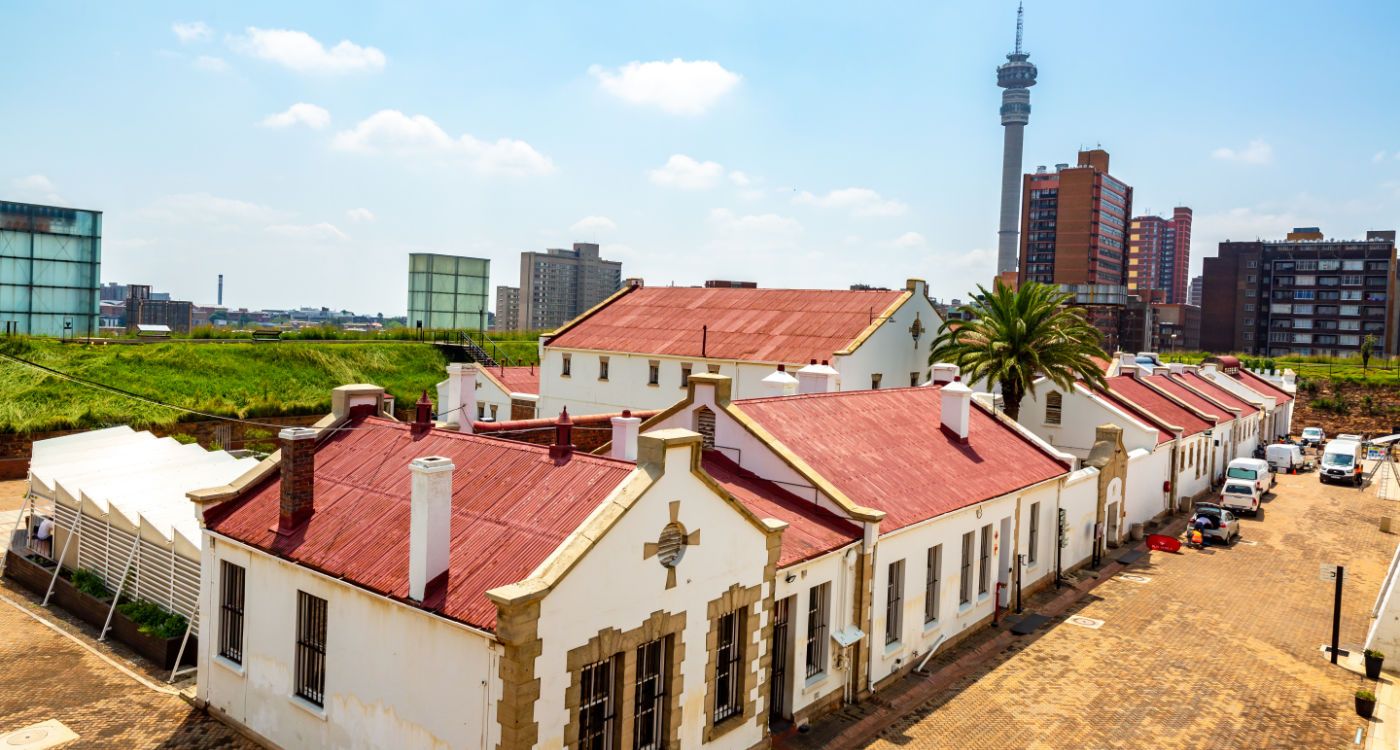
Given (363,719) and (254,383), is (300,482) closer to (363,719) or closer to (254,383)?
(363,719)

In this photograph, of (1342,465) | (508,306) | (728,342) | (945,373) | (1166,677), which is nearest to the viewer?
(1166,677)

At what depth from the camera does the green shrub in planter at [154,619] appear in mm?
19094

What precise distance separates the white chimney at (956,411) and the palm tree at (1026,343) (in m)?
10.0

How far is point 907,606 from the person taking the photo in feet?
64.0

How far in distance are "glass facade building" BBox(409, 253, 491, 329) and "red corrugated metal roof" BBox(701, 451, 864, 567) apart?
200 feet

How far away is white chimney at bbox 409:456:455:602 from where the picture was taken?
1237 centimetres

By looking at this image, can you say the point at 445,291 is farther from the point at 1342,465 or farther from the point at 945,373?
the point at 1342,465

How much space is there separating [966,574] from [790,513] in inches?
270

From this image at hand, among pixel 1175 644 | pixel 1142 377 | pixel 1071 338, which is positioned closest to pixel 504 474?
pixel 1175 644

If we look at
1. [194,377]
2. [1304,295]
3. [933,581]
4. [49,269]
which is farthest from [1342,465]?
[1304,295]

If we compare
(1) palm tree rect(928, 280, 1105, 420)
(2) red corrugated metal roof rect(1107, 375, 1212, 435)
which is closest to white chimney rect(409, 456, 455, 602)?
(1) palm tree rect(928, 280, 1105, 420)

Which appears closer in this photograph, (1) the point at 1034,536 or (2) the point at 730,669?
(2) the point at 730,669

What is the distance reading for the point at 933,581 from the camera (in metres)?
20.8

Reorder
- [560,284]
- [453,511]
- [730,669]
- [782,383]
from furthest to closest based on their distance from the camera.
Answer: [560,284], [782,383], [730,669], [453,511]
